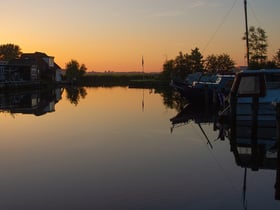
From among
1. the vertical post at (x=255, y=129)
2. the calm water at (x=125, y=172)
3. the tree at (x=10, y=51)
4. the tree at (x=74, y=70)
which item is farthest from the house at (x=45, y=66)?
the vertical post at (x=255, y=129)

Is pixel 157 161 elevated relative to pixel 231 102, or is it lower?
lower

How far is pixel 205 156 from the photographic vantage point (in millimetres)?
16078

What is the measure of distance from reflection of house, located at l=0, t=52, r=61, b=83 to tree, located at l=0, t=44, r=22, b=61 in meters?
28.6

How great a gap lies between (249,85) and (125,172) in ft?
37.1

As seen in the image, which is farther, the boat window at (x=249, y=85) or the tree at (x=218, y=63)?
the tree at (x=218, y=63)

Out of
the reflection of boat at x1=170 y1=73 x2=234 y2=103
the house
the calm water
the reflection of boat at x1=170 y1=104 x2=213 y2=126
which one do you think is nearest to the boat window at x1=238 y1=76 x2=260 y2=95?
the calm water

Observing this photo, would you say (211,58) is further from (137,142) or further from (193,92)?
(137,142)

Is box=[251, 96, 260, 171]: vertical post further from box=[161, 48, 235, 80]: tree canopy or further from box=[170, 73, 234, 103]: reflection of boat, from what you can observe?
box=[161, 48, 235, 80]: tree canopy

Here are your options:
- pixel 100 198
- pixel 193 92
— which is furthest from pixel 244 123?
pixel 193 92

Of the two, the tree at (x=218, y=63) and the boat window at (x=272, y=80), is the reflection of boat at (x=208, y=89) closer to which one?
the boat window at (x=272, y=80)

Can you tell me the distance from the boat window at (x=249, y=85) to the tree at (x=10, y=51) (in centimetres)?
11839

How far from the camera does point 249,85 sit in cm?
2220

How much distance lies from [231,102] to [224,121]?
1372 millimetres

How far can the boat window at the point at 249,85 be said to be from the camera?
21.9 m
